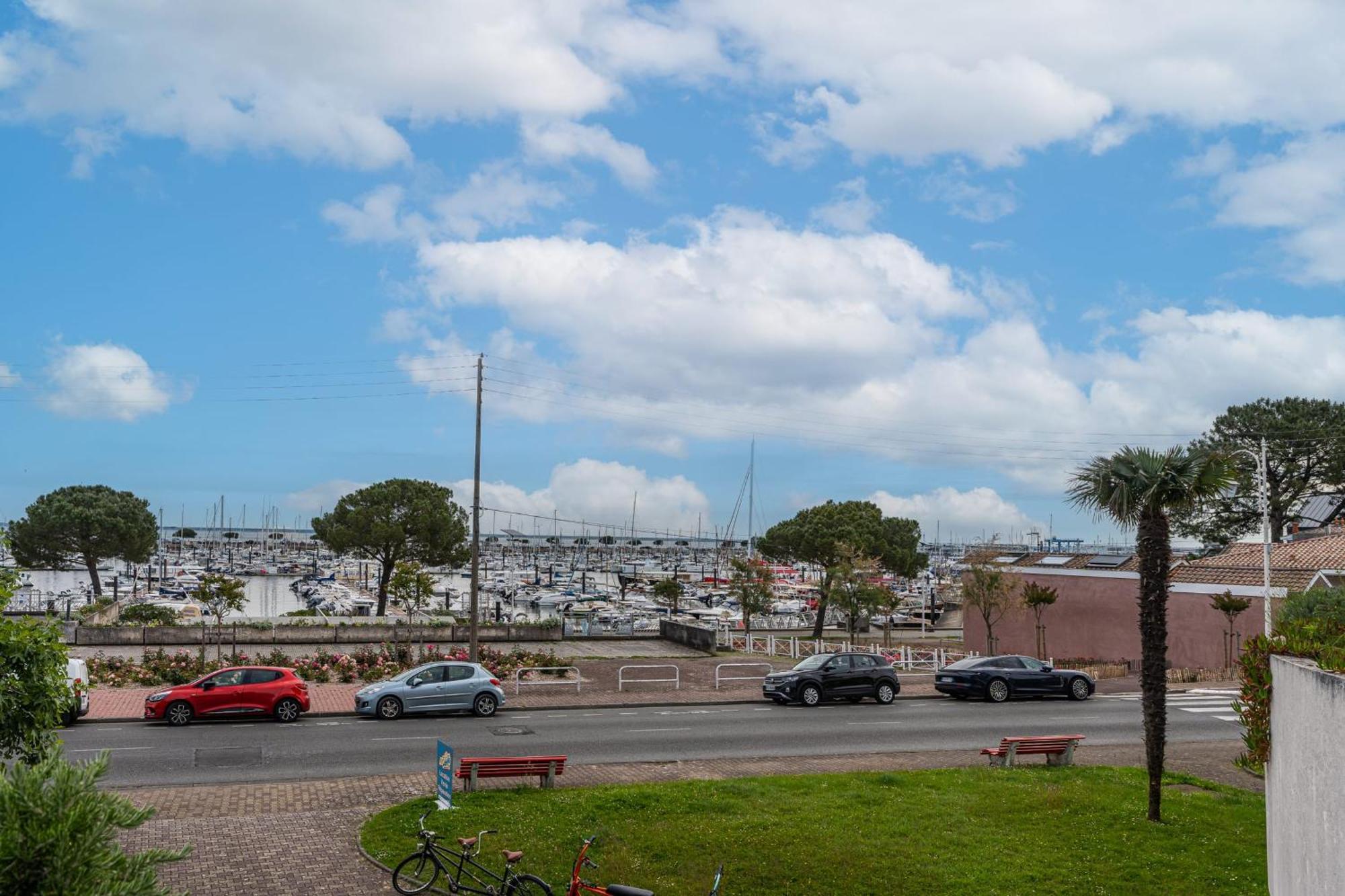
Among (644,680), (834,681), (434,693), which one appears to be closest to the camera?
(434,693)

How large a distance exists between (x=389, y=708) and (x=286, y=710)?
7.92 feet

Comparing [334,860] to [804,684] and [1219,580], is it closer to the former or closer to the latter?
[804,684]

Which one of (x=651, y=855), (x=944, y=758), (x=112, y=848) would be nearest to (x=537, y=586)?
(x=944, y=758)

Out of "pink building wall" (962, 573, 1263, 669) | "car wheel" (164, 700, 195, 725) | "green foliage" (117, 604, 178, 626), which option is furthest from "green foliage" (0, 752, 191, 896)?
"green foliage" (117, 604, 178, 626)

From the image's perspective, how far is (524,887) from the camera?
37.9ft

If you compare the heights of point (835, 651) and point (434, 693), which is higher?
point (434, 693)

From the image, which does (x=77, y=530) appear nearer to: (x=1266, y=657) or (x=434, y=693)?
(x=434, y=693)

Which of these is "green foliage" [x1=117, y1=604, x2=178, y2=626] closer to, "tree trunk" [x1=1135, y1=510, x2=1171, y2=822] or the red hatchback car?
the red hatchback car

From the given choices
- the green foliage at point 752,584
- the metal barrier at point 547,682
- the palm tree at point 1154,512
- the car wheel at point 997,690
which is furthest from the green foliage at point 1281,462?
the palm tree at point 1154,512

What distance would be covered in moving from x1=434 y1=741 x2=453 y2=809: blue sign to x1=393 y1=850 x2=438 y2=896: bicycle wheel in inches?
107

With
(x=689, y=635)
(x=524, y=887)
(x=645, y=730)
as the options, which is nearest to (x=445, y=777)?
(x=524, y=887)

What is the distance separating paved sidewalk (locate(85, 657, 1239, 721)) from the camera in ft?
93.7

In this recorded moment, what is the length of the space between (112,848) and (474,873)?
25.1ft

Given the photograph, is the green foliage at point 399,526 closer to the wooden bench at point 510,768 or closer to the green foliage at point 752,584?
the green foliage at point 752,584
